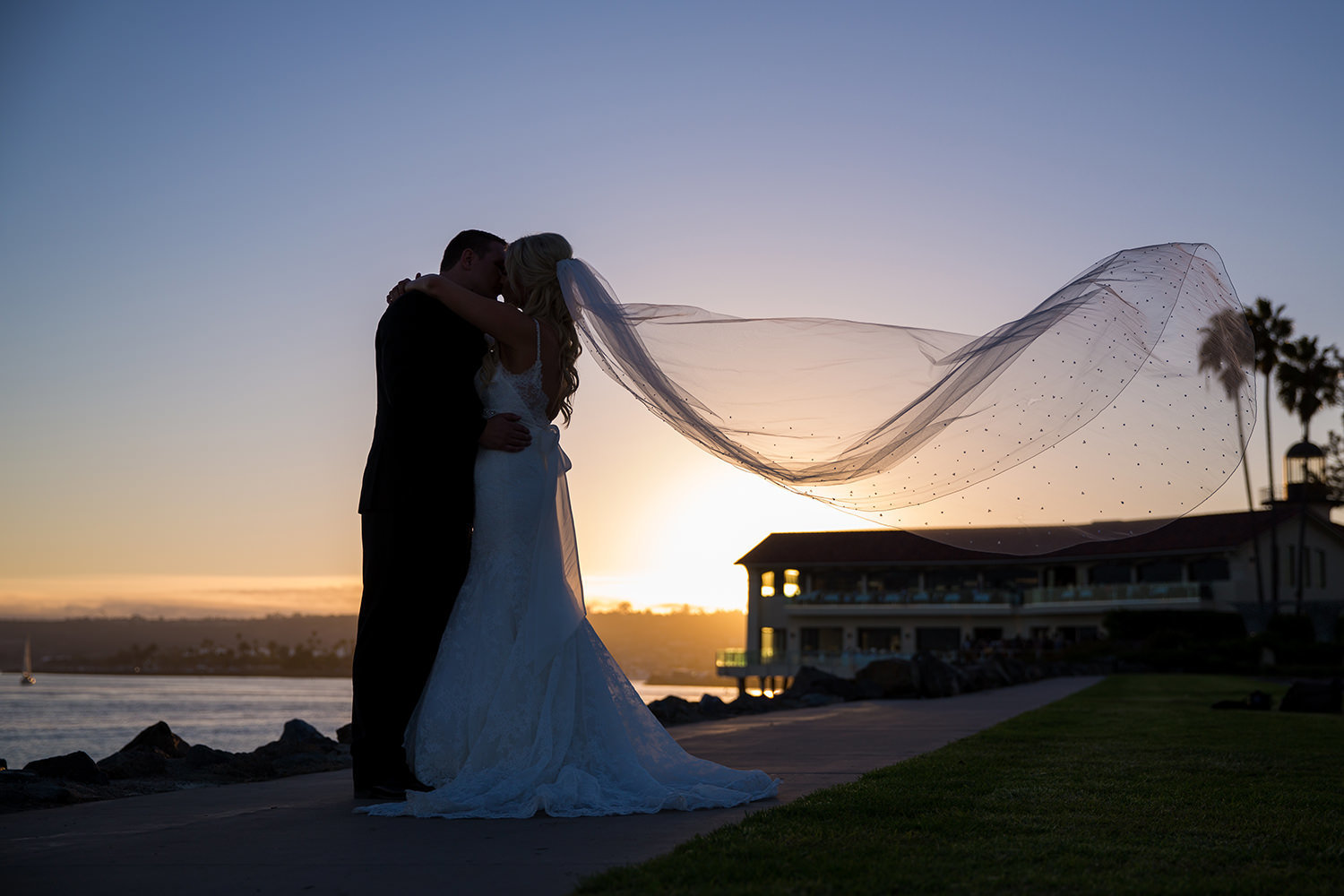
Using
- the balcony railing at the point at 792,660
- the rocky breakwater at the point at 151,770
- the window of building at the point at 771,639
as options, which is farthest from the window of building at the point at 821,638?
the rocky breakwater at the point at 151,770

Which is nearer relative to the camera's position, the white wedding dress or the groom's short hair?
the white wedding dress

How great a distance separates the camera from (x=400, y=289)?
571 centimetres

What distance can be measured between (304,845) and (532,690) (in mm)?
1544

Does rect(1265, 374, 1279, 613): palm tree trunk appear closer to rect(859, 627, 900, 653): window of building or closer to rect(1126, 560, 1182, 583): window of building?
rect(1126, 560, 1182, 583): window of building

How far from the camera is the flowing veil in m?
6.11

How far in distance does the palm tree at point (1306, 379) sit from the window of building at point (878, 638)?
19.6 metres

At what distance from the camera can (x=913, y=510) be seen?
6422 millimetres

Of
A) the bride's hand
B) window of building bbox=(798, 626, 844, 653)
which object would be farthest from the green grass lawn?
window of building bbox=(798, 626, 844, 653)

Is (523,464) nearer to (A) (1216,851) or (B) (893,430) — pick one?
(B) (893,430)

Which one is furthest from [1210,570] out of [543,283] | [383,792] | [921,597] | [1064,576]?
[383,792]

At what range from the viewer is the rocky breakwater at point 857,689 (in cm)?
1406

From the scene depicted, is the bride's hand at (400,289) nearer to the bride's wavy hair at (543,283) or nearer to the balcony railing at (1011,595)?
the bride's wavy hair at (543,283)

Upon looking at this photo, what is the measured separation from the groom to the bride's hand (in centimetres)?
5

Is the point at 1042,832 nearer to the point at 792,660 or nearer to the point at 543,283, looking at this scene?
the point at 543,283
